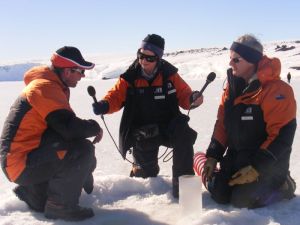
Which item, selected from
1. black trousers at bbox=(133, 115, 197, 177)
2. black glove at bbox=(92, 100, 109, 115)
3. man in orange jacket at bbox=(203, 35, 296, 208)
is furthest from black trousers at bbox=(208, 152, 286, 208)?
black glove at bbox=(92, 100, 109, 115)

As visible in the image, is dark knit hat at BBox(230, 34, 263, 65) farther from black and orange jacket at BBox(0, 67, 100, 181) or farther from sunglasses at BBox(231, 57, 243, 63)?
black and orange jacket at BBox(0, 67, 100, 181)

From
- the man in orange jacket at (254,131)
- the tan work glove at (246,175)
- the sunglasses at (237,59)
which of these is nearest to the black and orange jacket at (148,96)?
the man in orange jacket at (254,131)

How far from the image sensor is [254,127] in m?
3.05

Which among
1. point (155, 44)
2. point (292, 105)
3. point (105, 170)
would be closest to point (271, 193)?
point (292, 105)

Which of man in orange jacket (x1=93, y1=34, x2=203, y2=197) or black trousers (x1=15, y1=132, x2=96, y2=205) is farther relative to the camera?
man in orange jacket (x1=93, y1=34, x2=203, y2=197)

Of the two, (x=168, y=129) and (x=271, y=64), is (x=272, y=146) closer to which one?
(x=271, y=64)

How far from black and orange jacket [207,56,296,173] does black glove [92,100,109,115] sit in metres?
1.07

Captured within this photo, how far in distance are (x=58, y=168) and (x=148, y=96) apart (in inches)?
48.7

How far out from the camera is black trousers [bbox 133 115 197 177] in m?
3.31

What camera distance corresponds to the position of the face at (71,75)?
3031mm

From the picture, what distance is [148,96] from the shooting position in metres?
3.84

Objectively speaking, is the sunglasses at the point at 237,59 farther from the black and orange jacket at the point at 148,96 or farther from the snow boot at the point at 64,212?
the snow boot at the point at 64,212

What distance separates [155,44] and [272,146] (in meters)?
1.41

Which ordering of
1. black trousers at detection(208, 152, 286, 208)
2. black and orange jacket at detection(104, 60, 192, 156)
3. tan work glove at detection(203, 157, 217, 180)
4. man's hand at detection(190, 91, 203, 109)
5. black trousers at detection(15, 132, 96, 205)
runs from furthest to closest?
black and orange jacket at detection(104, 60, 192, 156) → man's hand at detection(190, 91, 203, 109) → tan work glove at detection(203, 157, 217, 180) → black trousers at detection(208, 152, 286, 208) → black trousers at detection(15, 132, 96, 205)
